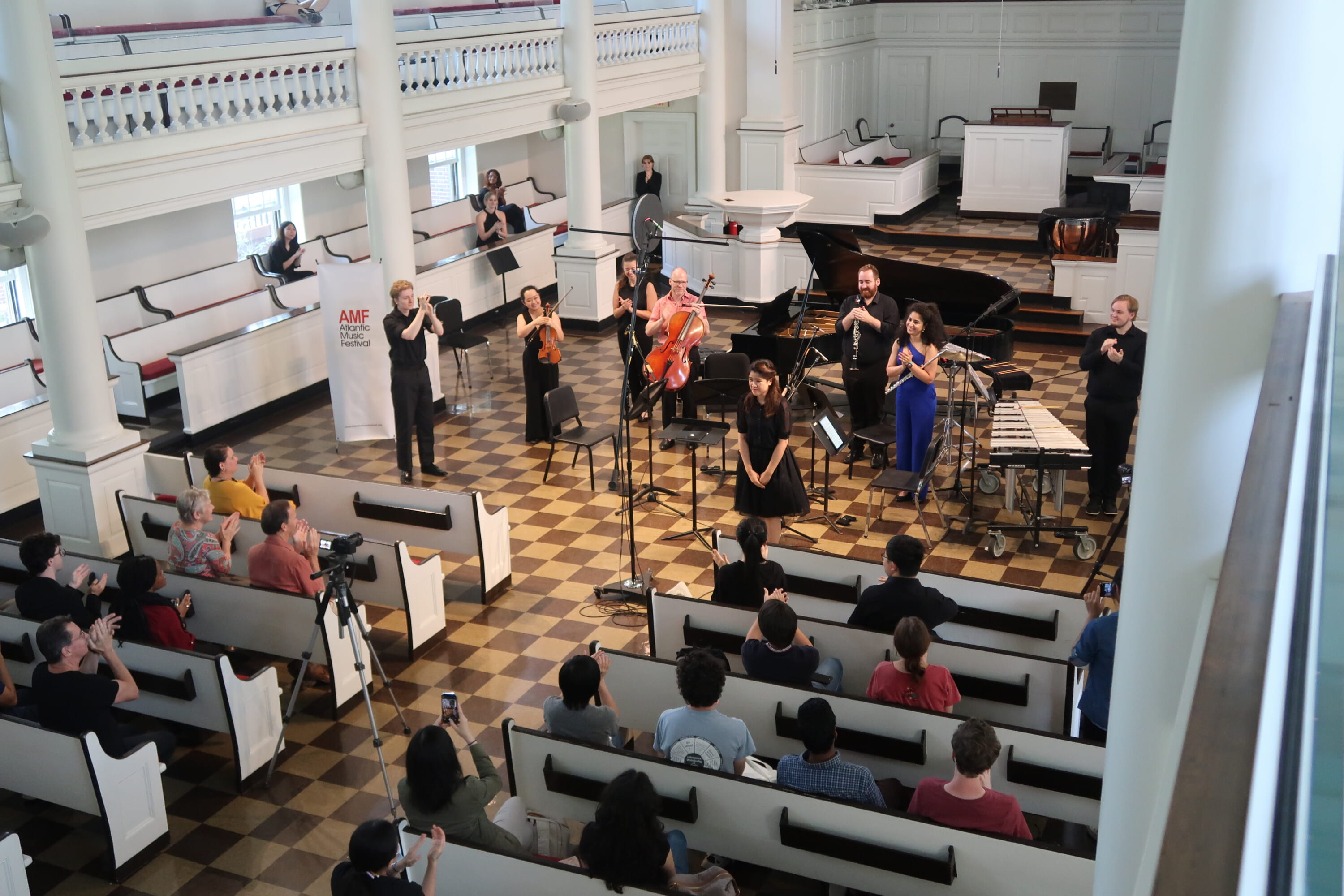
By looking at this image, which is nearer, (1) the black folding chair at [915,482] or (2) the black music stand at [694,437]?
(2) the black music stand at [694,437]

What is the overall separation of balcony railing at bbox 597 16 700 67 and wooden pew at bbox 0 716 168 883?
10.5m

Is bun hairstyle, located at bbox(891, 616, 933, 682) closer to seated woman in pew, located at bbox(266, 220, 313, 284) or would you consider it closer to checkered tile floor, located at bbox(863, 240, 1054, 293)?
checkered tile floor, located at bbox(863, 240, 1054, 293)

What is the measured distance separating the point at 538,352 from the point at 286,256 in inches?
194

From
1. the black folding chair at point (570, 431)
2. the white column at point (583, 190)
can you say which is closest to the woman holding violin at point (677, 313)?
the black folding chair at point (570, 431)

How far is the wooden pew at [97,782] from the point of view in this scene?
5.17 meters

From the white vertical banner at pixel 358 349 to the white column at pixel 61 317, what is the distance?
213 cm

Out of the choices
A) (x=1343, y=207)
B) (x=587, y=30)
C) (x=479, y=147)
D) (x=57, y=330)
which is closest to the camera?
(x=1343, y=207)

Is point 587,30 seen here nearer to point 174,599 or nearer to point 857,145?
point 857,145

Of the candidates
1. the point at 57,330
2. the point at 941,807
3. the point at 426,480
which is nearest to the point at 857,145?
the point at 426,480

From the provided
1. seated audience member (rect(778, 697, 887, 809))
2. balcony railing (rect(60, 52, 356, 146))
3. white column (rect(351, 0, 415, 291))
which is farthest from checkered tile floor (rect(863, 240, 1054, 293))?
seated audience member (rect(778, 697, 887, 809))

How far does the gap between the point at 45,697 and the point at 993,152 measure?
15.0 m

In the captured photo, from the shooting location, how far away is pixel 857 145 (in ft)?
63.6

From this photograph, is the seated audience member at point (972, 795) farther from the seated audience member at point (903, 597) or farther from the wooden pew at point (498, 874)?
the seated audience member at point (903, 597)

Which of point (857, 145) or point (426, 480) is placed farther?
point (857, 145)
